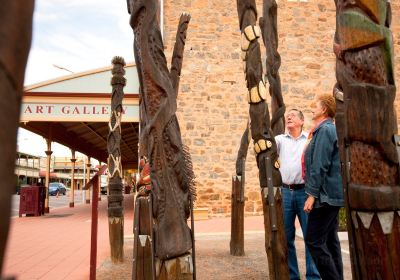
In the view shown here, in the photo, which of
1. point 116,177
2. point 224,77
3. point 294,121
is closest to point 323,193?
point 294,121

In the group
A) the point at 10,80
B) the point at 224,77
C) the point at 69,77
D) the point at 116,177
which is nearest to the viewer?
the point at 10,80

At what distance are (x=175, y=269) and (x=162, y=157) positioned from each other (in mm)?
779

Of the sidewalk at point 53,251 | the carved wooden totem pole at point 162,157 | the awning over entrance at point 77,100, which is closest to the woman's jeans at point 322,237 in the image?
the carved wooden totem pole at point 162,157

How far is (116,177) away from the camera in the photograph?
245 inches

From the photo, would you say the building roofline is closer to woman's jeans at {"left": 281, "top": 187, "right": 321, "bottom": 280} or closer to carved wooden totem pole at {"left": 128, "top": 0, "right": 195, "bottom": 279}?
woman's jeans at {"left": 281, "top": 187, "right": 321, "bottom": 280}

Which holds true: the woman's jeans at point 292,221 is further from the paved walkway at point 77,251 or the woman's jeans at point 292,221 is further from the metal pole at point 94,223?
the metal pole at point 94,223

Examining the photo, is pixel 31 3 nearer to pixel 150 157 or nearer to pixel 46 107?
pixel 150 157

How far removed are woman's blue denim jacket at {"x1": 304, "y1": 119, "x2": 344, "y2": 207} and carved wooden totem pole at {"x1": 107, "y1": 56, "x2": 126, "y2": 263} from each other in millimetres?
3517

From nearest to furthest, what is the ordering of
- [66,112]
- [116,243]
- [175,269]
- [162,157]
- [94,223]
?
[175,269]
[162,157]
[94,223]
[116,243]
[66,112]

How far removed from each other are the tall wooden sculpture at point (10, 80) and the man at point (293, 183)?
12.4 feet

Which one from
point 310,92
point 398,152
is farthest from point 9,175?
point 310,92

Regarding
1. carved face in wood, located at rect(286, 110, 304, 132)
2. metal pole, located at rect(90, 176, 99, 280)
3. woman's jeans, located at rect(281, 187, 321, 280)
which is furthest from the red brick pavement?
carved face in wood, located at rect(286, 110, 304, 132)

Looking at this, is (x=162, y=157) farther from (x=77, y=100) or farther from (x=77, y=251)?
(x=77, y=100)

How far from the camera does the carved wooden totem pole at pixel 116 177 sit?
5.76m
